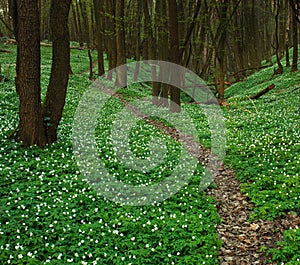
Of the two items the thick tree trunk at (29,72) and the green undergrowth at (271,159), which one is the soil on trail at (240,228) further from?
the thick tree trunk at (29,72)

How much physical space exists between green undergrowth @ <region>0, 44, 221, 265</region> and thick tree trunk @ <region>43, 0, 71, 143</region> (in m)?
1.22

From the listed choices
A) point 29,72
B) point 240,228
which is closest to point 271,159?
point 240,228

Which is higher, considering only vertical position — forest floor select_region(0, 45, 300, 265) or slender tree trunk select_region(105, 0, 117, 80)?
slender tree trunk select_region(105, 0, 117, 80)

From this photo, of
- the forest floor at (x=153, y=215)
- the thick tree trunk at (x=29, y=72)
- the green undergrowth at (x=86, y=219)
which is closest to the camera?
the green undergrowth at (x=86, y=219)

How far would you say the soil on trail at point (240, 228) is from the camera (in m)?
6.62

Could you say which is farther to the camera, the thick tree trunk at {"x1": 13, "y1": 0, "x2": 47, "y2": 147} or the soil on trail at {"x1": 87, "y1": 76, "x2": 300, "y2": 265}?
the thick tree trunk at {"x1": 13, "y1": 0, "x2": 47, "y2": 147}

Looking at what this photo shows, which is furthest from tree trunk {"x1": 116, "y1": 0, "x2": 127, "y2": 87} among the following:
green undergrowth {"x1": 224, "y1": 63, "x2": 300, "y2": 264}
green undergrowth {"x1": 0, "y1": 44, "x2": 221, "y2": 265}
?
green undergrowth {"x1": 0, "y1": 44, "x2": 221, "y2": 265}

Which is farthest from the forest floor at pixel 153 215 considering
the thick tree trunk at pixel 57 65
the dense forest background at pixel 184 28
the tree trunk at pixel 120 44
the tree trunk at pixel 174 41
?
the tree trunk at pixel 120 44

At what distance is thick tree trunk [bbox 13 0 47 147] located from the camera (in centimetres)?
1014

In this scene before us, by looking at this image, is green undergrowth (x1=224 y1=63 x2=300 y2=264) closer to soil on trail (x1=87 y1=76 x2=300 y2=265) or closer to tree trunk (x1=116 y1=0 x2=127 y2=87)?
soil on trail (x1=87 y1=76 x2=300 y2=265)

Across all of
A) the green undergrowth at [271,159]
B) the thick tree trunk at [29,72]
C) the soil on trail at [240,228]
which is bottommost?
the soil on trail at [240,228]

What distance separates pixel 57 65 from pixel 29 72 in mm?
1262

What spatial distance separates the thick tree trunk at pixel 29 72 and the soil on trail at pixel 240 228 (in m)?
5.97

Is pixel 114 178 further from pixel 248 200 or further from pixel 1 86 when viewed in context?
pixel 1 86
